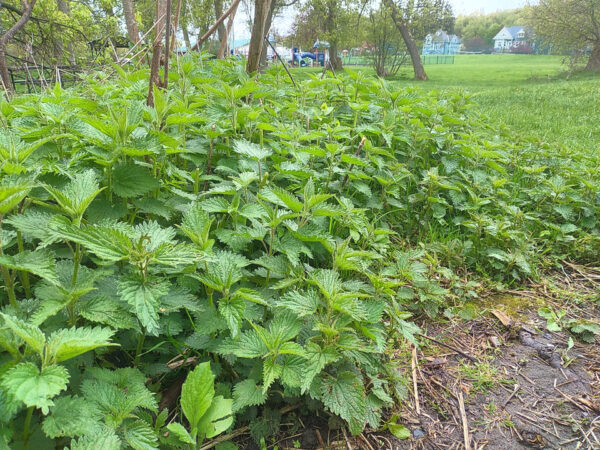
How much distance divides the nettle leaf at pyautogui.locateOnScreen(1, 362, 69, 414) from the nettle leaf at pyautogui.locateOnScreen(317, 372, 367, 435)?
766mm

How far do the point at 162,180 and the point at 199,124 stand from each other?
2.40 feet

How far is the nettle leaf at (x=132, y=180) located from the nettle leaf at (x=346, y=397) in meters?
0.92

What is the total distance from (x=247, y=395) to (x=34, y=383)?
1.96 feet

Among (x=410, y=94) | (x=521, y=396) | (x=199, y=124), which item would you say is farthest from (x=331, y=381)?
(x=410, y=94)

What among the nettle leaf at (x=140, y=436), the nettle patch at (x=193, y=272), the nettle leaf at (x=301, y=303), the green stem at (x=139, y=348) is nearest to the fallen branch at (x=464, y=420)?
the nettle patch at (x=193, y=272)

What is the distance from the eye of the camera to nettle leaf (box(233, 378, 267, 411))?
1.19 meters

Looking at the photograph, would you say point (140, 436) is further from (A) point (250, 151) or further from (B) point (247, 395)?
(A) point (250, 151)

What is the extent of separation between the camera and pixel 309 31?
→ 26.9m

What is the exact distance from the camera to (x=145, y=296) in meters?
1.02

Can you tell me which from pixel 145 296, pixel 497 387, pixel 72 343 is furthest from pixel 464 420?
pixel 72 343

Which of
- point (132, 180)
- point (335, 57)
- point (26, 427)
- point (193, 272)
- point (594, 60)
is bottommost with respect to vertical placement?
point (26, 427)

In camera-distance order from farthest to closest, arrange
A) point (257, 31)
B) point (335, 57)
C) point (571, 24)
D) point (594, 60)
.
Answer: point (335, 57) < point (594, 60) < point (571, 24) < point (257, 31)

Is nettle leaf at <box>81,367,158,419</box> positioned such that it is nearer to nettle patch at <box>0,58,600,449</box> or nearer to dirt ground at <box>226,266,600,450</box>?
nettle patch at <box>0,58,600,449</box>

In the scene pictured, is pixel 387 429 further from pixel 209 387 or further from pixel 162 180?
pixel 162 180
